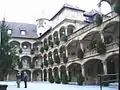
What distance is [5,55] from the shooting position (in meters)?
12.4

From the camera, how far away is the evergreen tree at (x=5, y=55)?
12.2 m

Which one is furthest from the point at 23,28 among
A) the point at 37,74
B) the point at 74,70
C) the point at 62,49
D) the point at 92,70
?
the point at 92,70

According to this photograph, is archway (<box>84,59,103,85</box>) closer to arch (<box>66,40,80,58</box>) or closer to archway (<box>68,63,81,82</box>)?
archway (<box>68,63,81,82</box>)

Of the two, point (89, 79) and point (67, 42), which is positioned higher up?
point (67, 42)

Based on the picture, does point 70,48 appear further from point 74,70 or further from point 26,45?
point 26,45

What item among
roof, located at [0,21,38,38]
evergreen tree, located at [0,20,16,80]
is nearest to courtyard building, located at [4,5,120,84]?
roof, located at [0,21,38,38]

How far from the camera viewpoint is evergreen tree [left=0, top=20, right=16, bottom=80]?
40.1ft

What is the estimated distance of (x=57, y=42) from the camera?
35.9 m

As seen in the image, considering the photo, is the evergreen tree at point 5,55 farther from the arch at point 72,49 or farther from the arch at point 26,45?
the arch at point 26,45

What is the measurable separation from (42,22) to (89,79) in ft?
81.5

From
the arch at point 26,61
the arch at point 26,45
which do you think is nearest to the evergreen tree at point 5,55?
the arch at point 26,61

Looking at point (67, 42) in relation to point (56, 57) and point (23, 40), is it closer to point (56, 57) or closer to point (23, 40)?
Answer: point (56, 57)

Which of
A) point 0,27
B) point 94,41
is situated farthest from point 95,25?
point 0,27

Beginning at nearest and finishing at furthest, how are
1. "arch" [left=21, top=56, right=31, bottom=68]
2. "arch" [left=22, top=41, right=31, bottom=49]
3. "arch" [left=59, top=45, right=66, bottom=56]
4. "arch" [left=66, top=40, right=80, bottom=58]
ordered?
"arch" [left=66, top=40, right=80, bottom=58], "arch" [left=59, top=45, right=66, bottom=56], "arch" [left=21, top=56, right=31, bottom=68], "arch" [left=22, top=41, right=31, bottom=49]
